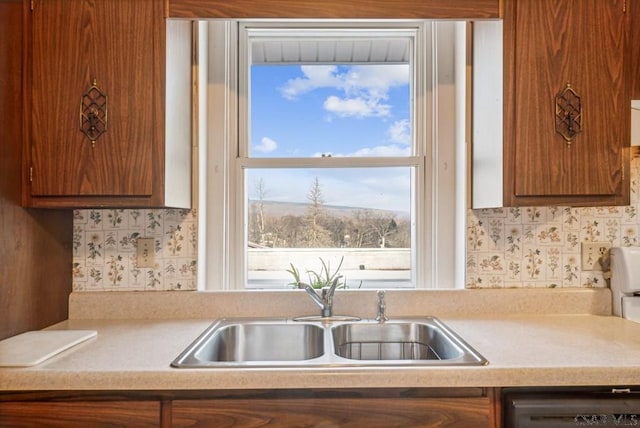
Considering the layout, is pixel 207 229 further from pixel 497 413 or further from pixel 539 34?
pixel 539 34

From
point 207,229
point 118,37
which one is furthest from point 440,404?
point 118,37

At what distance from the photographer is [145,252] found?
1.62 metres

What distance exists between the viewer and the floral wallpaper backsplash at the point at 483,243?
1.62m

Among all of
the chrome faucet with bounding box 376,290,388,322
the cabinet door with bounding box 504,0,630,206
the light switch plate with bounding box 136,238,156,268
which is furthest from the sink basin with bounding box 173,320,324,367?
the cabinet door with bounding box 504,0,630,206

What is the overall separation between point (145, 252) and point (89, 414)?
0.70m

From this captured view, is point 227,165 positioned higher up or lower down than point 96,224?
higher up

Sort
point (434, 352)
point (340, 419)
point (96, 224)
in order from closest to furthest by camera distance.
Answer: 1. point (340, 419)
2. point (434, 352)
3. point (96, 224)

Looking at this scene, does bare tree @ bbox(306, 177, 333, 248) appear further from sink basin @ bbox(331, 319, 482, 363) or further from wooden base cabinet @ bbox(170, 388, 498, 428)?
wooden base cabinet @ bbox(170, 388, 498, 428)

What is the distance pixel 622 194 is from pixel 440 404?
0.97 m

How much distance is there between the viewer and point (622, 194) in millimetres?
1378

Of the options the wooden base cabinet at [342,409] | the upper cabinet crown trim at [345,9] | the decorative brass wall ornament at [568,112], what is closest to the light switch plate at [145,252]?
the wooden base cabinet at [342,409]

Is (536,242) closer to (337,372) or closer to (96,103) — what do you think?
(337,372)

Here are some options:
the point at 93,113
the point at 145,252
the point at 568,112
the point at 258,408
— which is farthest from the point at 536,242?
the point at 93,113

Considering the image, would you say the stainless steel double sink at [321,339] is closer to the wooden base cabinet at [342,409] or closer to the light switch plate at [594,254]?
the wooden base cabinet at [342,409]
